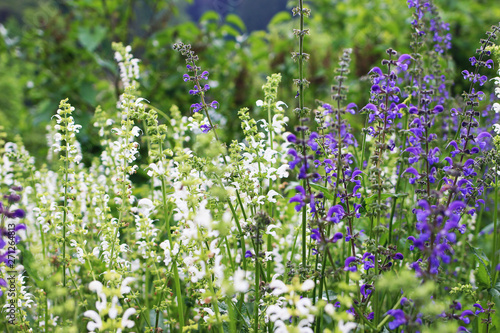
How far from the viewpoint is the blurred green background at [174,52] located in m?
6.20

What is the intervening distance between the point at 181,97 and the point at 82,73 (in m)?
1.55

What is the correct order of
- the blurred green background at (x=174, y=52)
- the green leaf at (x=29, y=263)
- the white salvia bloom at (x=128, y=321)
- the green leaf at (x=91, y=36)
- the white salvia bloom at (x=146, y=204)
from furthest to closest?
the blurred green background at (x=174, y=52) → the green leaf at (x=91, y=36) → the green leaf at (x=29, y=263) → the white salvia bloom at (x=146, y=204) → the white salvia bloom at (x=128, y=321)

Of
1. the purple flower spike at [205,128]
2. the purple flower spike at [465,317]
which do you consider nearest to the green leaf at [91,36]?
the purple flower spike at [205,128]

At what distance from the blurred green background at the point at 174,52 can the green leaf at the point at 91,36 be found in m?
0.02

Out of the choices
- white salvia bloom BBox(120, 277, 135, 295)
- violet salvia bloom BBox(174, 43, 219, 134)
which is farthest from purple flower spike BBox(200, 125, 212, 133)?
white salvia bloom BBox(120, 277, 135, 295)

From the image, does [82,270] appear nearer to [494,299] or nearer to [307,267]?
[307,267]

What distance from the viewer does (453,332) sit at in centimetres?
127

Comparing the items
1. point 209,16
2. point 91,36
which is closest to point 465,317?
point 91,36

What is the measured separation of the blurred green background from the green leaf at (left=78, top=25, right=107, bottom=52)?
0.02 metres

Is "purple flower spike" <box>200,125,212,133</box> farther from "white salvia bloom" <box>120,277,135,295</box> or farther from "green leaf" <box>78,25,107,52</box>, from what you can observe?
"green leaf" <box>78,25,107,52</box>

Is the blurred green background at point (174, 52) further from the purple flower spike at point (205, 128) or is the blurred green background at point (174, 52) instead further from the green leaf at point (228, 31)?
the purple flower spike at point (205, 128)

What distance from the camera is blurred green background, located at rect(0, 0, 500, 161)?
620 centimetres

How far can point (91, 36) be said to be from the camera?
573 centimetres

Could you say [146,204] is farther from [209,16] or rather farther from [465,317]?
[209,16]
